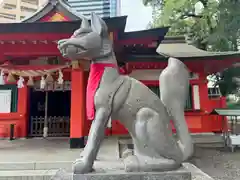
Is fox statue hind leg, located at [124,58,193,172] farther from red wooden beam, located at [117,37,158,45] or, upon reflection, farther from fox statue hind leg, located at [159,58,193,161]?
red wooden beam, located at [117,37,158,45]

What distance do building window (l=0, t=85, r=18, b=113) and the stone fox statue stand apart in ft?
25.8

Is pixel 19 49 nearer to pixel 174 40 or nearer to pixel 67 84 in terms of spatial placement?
pixel 67 84

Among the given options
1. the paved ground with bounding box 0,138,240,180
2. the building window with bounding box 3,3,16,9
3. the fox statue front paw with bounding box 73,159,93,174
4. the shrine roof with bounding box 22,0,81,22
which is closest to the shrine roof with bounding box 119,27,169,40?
the shrine roof with bounding box 22,0,81,22

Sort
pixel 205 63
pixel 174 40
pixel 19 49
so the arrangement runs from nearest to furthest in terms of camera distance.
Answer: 1. pixel 19 49
2. pixel 205 63
3. pixel 174 40

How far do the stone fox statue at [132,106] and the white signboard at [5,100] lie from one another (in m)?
7.92

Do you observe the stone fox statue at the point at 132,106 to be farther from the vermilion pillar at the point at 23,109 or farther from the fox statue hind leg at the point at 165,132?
the vermilion pillar at the point at 23,109

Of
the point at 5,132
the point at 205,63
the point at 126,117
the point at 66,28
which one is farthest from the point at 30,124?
the point at 126,117

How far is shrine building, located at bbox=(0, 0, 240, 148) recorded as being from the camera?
6.29m

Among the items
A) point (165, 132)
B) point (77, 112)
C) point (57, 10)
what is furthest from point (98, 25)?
point (57, 10)

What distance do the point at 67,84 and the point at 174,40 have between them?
6.11 m

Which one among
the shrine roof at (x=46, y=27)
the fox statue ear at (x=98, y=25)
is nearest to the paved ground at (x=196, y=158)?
the fox statue ear at (x=98, y=25)

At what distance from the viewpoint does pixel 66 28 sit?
19.6 ft

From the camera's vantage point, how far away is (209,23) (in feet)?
39.3

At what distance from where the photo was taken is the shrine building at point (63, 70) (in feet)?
20.6
